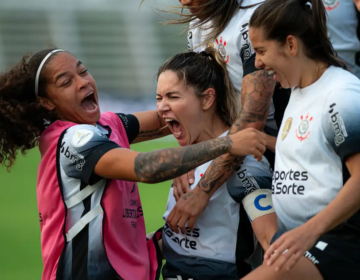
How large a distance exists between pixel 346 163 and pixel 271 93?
3.23 feet

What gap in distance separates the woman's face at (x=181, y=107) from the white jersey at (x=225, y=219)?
0.37 meters

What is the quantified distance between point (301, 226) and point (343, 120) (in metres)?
0.47

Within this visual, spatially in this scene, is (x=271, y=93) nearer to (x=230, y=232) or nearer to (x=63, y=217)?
(x=230, y=232)

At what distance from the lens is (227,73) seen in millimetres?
3930

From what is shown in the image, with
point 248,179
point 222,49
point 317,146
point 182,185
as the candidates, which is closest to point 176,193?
point 182,185

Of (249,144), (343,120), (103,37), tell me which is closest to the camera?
(343,120)

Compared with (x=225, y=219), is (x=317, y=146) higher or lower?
Result: higher

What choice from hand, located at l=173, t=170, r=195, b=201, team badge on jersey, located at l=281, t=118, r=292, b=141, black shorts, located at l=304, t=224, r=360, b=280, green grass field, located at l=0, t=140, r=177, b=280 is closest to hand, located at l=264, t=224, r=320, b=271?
black shorts, located at l=304, t=224, r=360, b=280

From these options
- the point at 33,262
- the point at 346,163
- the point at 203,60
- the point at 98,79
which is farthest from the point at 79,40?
the point at 346,163

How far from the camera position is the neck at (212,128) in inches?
153

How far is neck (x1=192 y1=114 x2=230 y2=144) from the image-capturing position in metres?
3.89

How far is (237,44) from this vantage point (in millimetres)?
3762

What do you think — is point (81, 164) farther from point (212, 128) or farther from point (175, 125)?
point (212, 128)

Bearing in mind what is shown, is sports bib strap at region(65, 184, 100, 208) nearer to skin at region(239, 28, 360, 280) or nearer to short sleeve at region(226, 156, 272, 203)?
short sleeve at region(226, 156, 272, 203)
